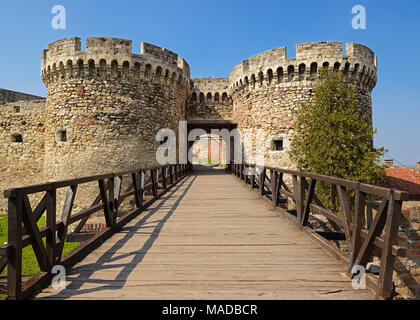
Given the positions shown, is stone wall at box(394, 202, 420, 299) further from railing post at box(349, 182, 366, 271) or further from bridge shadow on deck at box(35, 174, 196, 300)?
bridge shadow on deck at box(35, 174, 196, 300)

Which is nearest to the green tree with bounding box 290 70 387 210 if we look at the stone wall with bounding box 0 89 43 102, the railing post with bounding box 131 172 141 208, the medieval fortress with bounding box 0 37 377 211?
the medieval fortress with bounding box 0 37 377 211

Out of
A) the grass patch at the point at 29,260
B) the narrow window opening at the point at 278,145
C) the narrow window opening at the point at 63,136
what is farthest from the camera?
the narrow window opening at the point at 278,145

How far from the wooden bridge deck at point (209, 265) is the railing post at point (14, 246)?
21cm

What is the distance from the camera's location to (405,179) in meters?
16.8

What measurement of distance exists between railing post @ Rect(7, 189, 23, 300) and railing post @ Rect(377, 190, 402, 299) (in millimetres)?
2764

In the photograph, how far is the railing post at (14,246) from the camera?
1775 mm

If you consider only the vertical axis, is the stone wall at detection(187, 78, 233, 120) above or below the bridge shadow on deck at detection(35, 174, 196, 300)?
above

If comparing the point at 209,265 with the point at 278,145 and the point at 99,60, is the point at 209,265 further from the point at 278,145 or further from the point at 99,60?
the point at 278,145

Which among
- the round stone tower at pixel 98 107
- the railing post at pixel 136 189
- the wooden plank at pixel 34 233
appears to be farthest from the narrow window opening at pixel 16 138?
the wooden plank at pixel 34 233

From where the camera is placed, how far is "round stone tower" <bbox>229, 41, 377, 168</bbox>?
34.7ft

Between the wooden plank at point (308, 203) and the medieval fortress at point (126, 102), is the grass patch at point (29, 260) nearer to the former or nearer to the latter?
the medieval fortress at point (126, 102)

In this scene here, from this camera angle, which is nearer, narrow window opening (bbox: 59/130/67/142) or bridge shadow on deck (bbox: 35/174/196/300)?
bridge shadow on deck (bbox: 35/174/196/300)
